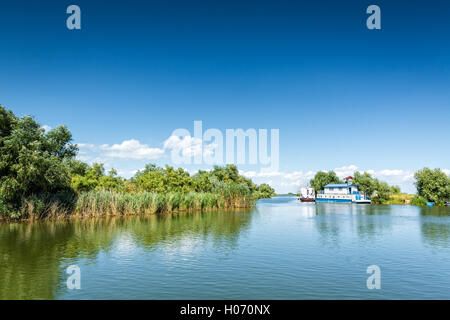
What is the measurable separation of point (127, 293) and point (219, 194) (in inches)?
1664

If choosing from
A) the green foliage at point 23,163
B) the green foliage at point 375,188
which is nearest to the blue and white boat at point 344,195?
the green foliage at point 375,188

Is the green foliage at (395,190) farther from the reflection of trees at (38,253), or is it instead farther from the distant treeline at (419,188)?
the reflection of trees at (38,253)

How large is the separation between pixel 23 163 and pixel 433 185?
72328 mm

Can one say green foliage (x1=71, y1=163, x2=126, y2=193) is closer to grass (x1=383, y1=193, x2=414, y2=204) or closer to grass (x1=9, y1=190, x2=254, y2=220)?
grass (x1=9, y1=190, x2=254, y2=220)

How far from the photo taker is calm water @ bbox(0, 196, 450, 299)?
32.1 feet

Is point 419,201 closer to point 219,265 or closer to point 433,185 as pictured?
point 433,185

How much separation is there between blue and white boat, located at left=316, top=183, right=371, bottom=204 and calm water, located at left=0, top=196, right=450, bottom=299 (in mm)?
56226

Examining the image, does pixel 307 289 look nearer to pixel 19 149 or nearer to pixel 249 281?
pixel 249 281

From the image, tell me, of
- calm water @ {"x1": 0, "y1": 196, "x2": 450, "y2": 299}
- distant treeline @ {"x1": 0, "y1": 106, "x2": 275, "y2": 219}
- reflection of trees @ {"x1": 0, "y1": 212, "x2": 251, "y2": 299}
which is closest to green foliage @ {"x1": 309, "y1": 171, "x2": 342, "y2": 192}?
distant treeline @ {"x1": 0, "y1": 106, "x2": 275, "y2": 219}

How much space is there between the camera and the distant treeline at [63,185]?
83.8 feet

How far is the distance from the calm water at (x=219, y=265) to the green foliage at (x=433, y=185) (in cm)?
4967

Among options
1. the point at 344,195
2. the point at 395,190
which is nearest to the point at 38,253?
the point at 344,195
